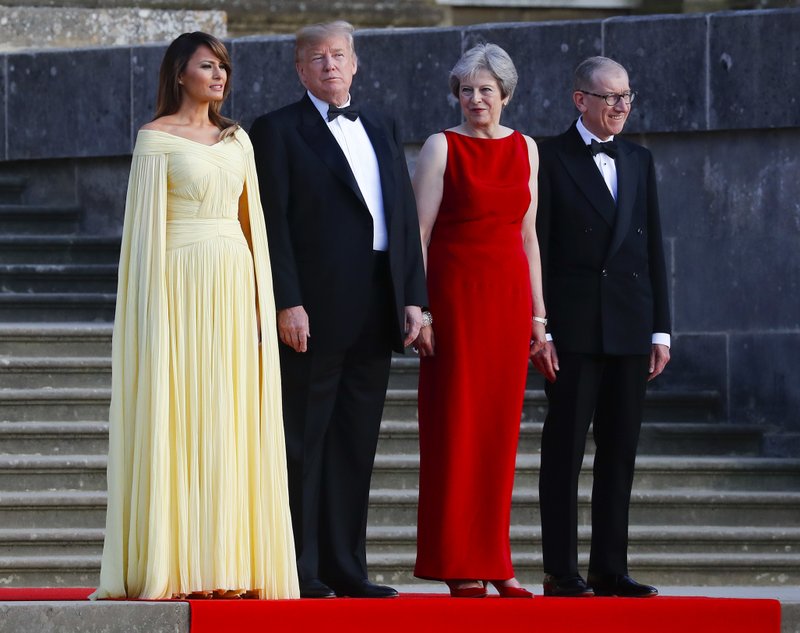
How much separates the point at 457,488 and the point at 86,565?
2.07 metres

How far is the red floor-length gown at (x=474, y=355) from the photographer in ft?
22.2

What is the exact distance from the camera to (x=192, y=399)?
6281 millimetres

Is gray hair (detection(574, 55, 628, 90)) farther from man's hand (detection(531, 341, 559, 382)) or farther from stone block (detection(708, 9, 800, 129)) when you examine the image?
stone block (detection(708, 9, 800, 129))

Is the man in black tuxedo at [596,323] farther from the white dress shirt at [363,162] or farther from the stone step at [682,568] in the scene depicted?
the stone step at [682,568]

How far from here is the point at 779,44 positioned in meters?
9.66

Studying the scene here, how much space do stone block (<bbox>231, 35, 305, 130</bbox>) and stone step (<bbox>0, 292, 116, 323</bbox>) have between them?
49.5 inches

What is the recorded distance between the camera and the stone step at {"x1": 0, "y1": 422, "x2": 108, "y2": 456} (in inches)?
346

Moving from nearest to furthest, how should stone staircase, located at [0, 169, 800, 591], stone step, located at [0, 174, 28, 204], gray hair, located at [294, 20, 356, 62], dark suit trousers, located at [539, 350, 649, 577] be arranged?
gray hair, located at [294, 20, 356, 62]
dark suit trousers, located at [539, 350, 649, 577]
stone staircase, located at [0, 169, 800, 591]
stone step, located at [0, 174, 28, 204]

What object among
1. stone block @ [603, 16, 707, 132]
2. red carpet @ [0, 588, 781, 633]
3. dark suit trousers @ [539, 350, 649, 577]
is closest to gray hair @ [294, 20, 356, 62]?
dark suit trousers @ [539, 350, 649, 577]

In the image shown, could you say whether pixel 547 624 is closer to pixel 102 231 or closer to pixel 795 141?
pixel 795 141

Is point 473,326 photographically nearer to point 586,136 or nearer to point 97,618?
point 586,136

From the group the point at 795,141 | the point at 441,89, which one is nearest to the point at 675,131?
the point at 795,141

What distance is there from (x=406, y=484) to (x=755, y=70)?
8.77 ft

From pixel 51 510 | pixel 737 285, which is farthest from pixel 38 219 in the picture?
pixel 737 285
